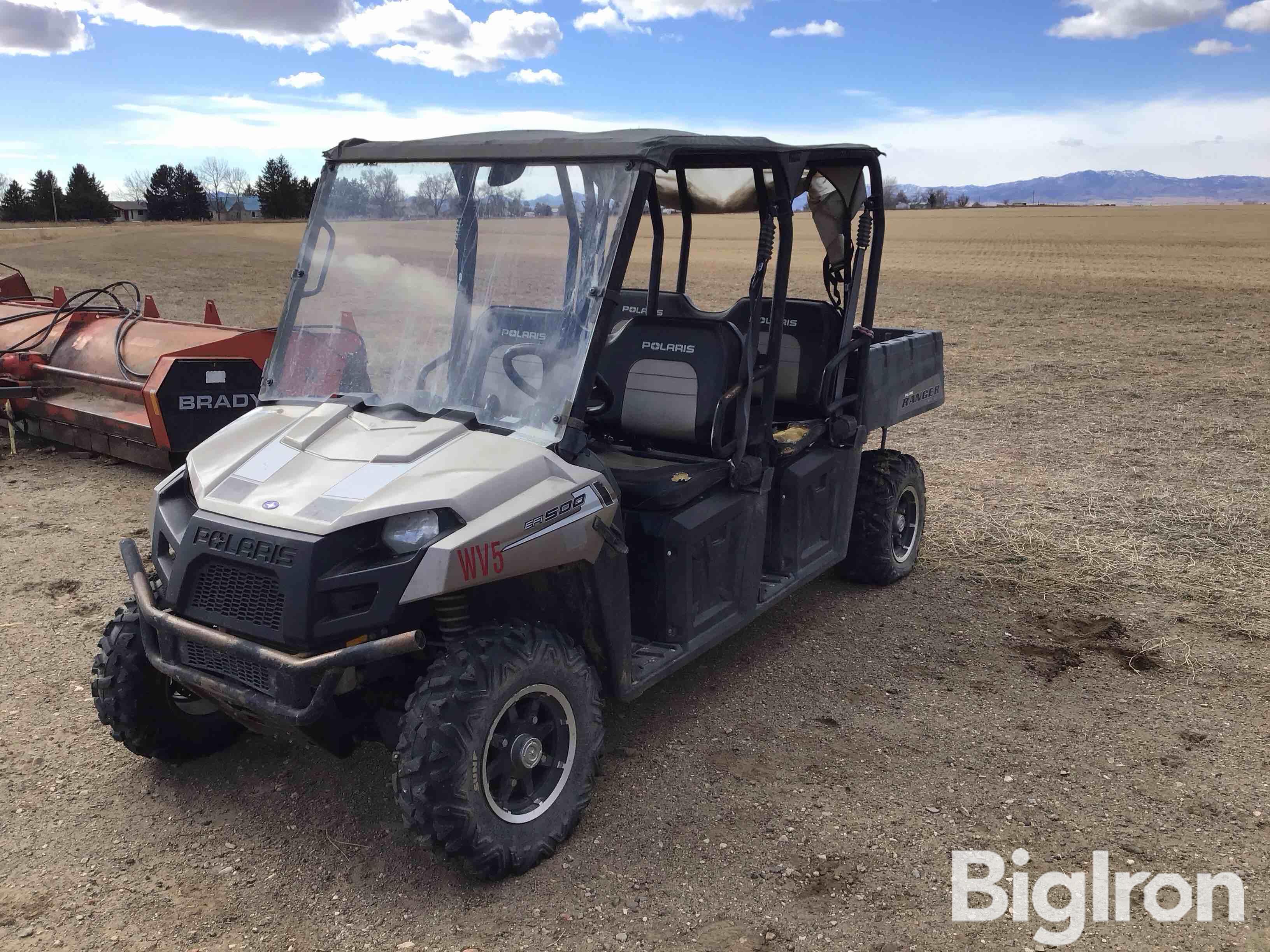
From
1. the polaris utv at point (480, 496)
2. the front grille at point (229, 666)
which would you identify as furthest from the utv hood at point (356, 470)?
the front grille at point (229, 666)

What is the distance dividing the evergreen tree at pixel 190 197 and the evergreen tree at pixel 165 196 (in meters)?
0.09

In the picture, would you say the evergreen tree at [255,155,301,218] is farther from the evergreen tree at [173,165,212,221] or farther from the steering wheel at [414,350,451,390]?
the steering wheel at [414,350,451,390]

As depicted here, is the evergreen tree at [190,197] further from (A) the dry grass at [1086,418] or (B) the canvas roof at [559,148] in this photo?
(B) the canvas roof at [559,148]

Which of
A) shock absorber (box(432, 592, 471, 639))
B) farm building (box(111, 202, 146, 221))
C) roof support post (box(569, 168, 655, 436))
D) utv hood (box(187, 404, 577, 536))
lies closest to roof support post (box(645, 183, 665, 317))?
roof support post (box(569, 168, 655, 436))

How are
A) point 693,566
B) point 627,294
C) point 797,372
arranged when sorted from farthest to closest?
1. point 627,294
2. point 797,372
3. point 693,566

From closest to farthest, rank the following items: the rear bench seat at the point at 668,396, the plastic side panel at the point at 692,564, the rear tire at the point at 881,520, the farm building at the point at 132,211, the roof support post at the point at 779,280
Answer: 1. the plastic side panel at the point at 692,564
2. the rear bench seat at the point at 668,396
3. the roof support post at the point at 779,280
4. the rear tire at the point at 881,520
5. the farm building at the point at 132,211

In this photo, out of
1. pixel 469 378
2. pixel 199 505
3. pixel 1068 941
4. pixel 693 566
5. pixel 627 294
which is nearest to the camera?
pixel 1068 941

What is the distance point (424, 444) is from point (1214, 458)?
709 centimetres

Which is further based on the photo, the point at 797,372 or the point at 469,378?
the point at 797,372

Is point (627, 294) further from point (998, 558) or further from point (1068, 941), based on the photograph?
point (1068, 941)

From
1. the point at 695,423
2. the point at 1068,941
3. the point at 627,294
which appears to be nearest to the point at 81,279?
the point at 627,294

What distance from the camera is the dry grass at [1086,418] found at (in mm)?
5957

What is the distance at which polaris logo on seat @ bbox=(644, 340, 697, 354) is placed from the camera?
14.6ft

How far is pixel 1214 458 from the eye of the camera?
27.0 ft
